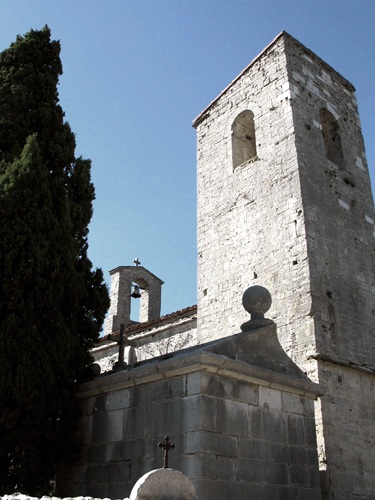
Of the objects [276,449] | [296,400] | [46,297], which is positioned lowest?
[276,449]

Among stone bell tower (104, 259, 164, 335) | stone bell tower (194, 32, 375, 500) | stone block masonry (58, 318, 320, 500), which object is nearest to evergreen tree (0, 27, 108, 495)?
stone block masonry (58, 318, 320, 500)

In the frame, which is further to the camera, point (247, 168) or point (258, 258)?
point (247, 168)

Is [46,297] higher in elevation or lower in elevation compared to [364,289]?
lower

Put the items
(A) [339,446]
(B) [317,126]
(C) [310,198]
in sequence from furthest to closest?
(B) [317,126]
(C) [310,198]
(A) [339,446]

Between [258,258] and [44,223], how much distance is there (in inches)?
210

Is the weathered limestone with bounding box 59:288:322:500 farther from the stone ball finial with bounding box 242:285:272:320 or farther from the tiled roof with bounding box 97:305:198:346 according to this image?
the tiled roof with bounding box 97:305:198:346

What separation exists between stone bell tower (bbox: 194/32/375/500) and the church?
33 millimetres

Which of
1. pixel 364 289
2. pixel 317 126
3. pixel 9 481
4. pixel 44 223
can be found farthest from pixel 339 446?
pixel 317 126

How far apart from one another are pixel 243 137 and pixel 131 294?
6505 mm

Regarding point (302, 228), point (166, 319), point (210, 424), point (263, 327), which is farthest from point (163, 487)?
point (166, 319)

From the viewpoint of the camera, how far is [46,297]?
22.5 feet

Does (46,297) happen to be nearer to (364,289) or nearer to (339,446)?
(339,446)

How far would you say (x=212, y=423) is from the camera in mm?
5500

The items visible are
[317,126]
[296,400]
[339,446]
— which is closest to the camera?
[296,400]
